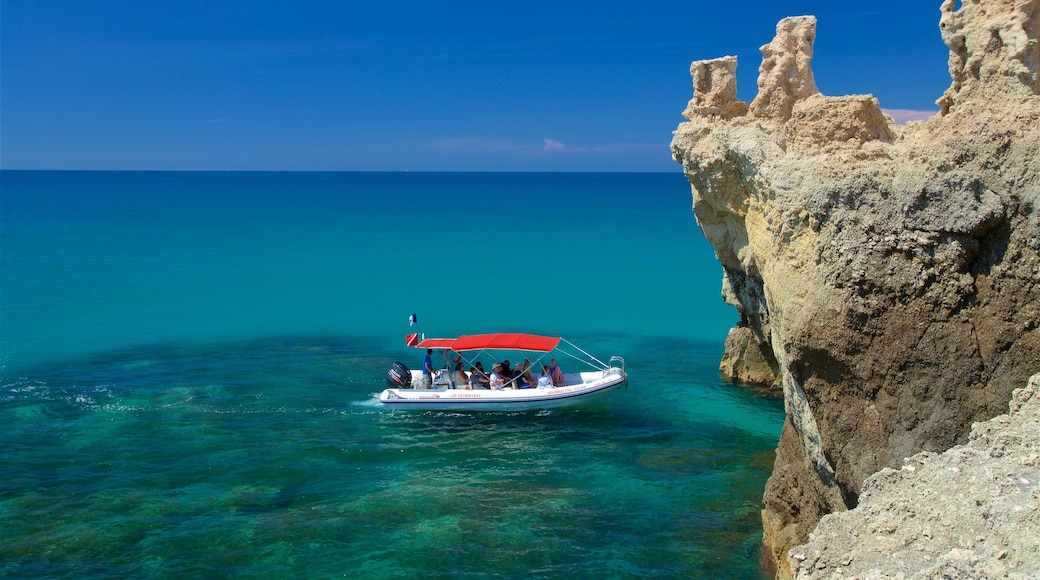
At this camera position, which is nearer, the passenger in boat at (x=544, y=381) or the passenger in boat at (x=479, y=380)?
the passenger in boat at (x=544, y=381)

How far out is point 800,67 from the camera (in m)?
13.4

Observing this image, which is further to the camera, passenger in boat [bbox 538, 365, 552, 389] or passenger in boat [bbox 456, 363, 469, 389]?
passenger in boat [bbox 456, 363, 469, 389]

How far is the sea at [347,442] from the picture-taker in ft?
44.5

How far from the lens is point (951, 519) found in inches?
259

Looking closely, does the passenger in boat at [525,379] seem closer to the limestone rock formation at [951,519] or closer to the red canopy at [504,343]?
the red canopy at [504,343]

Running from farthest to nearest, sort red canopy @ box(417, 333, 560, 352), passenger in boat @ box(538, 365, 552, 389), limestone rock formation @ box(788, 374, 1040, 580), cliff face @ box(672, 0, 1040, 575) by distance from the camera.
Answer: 1. passenger in boat @ box(538, 365, 552, 389)
2. red canopy @ box(417, 333, 560, 352)
3. cliff face @ box(672, 0, 1040, 575)
4. limestone rock formation @ box(788, 374, 1040, 580)

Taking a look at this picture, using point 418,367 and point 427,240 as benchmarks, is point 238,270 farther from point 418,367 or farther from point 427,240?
point 418,367

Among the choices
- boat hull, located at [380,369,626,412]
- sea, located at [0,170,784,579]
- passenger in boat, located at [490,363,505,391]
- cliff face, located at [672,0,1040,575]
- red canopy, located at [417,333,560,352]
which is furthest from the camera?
passenger in boat, located at [490,363,505,391]

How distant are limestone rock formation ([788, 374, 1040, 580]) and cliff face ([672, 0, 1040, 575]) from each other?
1.14 m

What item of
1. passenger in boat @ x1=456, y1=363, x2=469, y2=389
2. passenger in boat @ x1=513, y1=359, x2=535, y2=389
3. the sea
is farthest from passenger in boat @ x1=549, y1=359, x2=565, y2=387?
passenger in boat @ x1=456, y1=363, x2=469, y2=389

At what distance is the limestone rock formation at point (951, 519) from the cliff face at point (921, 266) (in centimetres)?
114

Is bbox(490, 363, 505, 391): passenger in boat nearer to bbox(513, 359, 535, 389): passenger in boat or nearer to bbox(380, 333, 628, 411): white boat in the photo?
bbox(380, 333, 628, 411): white boat

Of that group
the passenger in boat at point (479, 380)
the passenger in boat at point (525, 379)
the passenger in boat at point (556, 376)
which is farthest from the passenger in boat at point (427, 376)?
the passenger in boat at point (556, 376)

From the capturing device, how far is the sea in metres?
13.6
